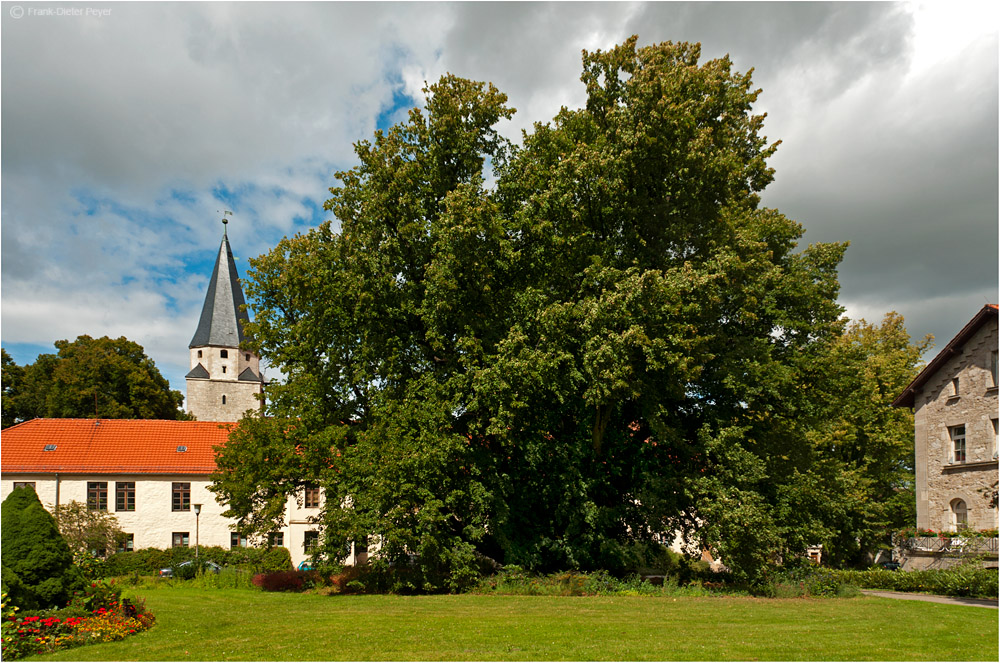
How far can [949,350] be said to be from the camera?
2775 cm

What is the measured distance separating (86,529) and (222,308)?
45.3m

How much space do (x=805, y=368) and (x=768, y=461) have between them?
11.2 feet

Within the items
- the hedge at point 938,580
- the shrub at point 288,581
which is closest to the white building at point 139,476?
the shrub at point 288,581

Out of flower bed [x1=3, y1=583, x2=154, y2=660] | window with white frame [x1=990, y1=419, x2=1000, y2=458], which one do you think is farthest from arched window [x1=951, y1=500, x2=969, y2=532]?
flower bed [x1=3, y1=583, x2=154, y2=660]

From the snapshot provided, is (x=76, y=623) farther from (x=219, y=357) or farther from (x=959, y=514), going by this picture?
(x=219, y=357)

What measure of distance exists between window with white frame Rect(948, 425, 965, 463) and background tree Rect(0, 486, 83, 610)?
97.3 feet

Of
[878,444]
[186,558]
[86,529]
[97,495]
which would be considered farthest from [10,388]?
[878,444]

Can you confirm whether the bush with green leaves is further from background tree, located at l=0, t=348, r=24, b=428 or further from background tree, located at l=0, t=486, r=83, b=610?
background tree, located at l=0, t=348, r=24, b=428

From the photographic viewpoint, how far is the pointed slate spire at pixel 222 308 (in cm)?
7294

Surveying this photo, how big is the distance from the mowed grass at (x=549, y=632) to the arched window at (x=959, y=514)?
11774mm

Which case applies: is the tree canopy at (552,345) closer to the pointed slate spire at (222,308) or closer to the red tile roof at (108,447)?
the red tile roof at (108,447)

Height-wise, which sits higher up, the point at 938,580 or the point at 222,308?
the point at 222,308

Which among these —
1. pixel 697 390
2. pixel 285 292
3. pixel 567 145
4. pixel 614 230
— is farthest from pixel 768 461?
pixel 285 292

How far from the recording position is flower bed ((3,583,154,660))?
9.69m
